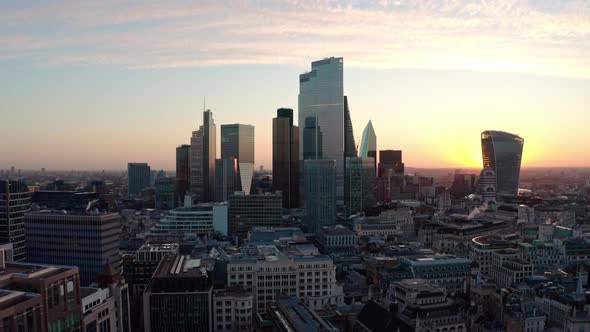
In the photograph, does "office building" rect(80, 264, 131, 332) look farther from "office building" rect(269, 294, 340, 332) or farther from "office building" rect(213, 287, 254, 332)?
"office building" rect(269, 294, 340, 332)

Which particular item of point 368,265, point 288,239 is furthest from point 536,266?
point 288,239

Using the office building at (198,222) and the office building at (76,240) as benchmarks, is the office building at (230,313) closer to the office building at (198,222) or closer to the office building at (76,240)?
the office building at (76,240)

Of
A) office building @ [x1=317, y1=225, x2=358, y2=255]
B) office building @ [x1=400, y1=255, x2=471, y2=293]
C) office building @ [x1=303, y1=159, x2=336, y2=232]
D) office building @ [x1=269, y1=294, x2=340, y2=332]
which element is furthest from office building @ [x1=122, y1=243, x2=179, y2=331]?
office building @ [x1=303, y1=159, x2=336, y2=232]

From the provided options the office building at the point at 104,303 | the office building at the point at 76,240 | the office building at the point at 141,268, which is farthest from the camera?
the office building at the point at 141,268

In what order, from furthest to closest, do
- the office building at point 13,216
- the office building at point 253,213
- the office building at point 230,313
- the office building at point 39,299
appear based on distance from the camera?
the office building at point 253,213, the office building at point 13,216, the office building at point 230,313, the office building at point 39,299

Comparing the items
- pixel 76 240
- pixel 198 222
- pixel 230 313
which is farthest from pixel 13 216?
pixel 230 313

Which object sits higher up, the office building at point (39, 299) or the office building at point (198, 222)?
the office building at point (39, 299)

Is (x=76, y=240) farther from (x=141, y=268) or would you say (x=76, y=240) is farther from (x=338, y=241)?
(x=338, y=241)

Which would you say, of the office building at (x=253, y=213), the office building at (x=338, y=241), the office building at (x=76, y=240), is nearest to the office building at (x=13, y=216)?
the office building at (x=76, y=240)
